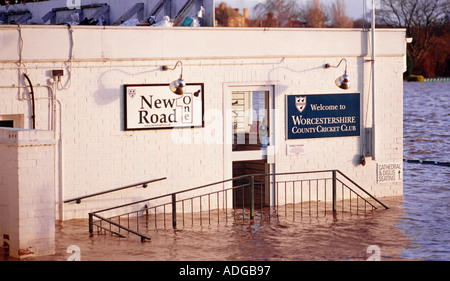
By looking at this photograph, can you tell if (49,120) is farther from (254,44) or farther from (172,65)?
(254,44)

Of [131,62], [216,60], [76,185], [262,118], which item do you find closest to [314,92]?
[262,118]

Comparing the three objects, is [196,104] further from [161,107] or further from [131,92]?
[131,92]

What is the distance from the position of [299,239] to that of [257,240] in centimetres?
77

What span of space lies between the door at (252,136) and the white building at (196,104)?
0.04 m

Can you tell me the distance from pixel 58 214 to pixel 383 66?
27.3ft

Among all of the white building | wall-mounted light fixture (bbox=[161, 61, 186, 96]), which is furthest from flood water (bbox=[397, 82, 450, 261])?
wall-mounted light fixture (bbox=[161, 61, 186, 96])

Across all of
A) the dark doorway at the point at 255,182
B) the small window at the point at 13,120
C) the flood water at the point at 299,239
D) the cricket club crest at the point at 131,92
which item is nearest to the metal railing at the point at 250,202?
the dark doorway at the point at 255,182

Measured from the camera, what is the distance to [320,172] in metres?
18.0

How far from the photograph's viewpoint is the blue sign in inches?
700

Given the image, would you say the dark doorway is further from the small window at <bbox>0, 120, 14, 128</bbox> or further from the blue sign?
the small window at <bbox>0, 120, 14, 128</bbox>
